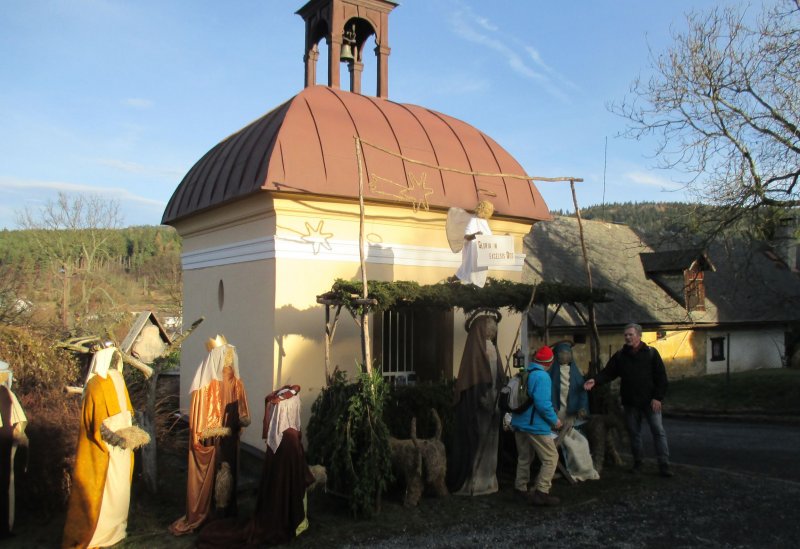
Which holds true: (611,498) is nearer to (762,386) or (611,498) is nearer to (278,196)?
(278,196)

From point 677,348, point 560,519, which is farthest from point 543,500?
point 677,348

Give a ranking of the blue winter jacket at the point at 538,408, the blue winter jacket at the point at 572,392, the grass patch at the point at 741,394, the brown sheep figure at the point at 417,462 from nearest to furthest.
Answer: the blue winter jacket at the point at 538,408 < the brown sheep figure at the point at 417,462 < the blue winter jacket at the point at 572,392 < the grass patch at the point at 741,394

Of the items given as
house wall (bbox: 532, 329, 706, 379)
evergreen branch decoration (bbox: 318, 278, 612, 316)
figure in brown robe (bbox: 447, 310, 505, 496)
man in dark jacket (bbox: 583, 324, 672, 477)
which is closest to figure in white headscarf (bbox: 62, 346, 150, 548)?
evergreen branch decoration (bbox: 318, 278, 612, 316)

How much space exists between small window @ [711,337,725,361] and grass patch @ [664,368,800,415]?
3.31 meters

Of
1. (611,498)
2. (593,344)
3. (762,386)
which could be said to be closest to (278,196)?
(593,344)

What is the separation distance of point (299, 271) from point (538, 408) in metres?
3.65

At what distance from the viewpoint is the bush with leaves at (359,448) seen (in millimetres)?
6793

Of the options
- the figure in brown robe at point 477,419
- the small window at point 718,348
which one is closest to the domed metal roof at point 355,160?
the figure in brown robe at point 477,419

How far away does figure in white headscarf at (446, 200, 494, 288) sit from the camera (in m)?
8.46

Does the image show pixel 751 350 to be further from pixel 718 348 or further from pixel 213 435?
pixel 213 435

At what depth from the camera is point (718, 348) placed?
22688 mm

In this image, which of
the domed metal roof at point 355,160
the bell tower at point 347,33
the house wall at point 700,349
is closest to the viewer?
the domed metal roof at point 355,160

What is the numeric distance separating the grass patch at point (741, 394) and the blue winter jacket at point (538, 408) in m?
11.4

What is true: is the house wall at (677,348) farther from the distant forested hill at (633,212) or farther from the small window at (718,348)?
the distant forested hill at (633,212)
